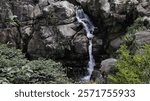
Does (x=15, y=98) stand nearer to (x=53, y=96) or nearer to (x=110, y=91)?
(x=53, y=96)

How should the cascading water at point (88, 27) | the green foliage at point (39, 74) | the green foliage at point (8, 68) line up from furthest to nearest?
the cascading water at point (88, 27), the green foliage at point (39, 74), the green foliage at point (8, 68)

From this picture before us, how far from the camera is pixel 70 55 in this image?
741 inches

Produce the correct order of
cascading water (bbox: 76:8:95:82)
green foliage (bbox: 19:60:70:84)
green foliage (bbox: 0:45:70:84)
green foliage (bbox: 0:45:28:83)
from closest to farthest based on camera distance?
green foliage (bbox: 0:45:28:83), green foliage (bbox: 0:45:70:84), green foliage (bbox: 19:60:70:84), cascading water (bbox: 76:8:95:82)

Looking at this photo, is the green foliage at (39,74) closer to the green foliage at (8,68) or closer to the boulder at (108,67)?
the green foliage at (8,68)

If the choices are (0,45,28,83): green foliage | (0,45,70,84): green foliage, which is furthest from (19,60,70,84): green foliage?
(0,45,28,83): green foliage

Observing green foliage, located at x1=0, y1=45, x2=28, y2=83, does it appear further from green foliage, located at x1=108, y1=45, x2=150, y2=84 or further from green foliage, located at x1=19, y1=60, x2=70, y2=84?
green foliage, located at x1=108, y1=45, x2=150, y2=84

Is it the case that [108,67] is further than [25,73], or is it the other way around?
[108,67]

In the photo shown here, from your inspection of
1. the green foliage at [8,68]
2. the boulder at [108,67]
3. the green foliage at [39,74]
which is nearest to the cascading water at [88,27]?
the boulder at [108,67]

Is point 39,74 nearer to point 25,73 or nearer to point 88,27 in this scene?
point 25,73

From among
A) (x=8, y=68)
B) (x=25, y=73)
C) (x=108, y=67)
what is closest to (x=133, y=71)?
(x=25, y=73)

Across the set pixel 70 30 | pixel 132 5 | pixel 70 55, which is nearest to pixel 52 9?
pixel 70 30

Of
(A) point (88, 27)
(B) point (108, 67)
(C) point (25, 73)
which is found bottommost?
(A) point (88, 27)

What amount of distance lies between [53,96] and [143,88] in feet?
2.50

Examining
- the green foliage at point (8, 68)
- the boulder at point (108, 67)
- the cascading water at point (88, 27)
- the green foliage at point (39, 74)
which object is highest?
the green foliage at point (8, 68)
